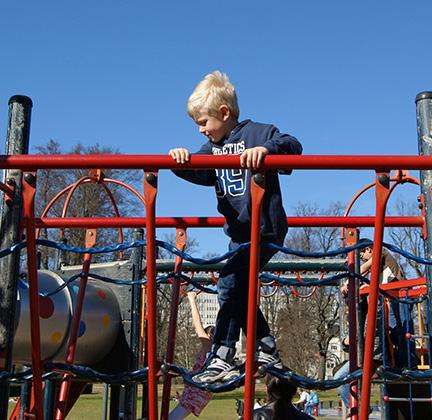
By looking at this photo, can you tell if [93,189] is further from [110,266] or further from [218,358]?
[218,358]

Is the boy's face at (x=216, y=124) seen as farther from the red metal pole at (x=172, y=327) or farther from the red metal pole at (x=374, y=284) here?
the red metal pole at (x=374, y=284)

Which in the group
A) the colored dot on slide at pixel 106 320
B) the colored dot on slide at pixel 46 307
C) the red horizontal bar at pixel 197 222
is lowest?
the colored dot on slide at pixel 106 320

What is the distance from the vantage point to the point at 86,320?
12.7ft

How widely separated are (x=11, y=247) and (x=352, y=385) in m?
1.58

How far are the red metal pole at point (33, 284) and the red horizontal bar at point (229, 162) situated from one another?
0.07m

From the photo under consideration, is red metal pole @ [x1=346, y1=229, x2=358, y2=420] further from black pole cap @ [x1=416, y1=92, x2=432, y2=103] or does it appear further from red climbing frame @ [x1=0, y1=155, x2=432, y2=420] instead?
black pole cap @ [x1=416, y1=92, x2=432, y2=103]

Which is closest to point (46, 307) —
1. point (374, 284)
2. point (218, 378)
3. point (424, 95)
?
point (218, 378)

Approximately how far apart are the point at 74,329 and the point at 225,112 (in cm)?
132

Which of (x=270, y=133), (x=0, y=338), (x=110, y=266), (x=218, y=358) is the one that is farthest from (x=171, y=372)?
(x=110, y=266)

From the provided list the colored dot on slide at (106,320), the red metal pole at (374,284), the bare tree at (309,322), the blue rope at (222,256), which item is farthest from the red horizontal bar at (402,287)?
the bare tree at (309,322)

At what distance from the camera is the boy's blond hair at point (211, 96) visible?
2875 millimetres

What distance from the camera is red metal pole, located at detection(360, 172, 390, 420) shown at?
2246 millimetres

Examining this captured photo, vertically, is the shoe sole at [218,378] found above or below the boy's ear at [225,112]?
below

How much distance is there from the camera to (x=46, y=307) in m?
3.61
